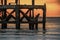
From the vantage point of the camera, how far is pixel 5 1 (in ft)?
54.5

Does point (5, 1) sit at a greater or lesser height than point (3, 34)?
greater

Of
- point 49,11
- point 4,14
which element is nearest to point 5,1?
point 4,14

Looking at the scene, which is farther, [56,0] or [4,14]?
[56,0]

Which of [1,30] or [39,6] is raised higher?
[39,6]

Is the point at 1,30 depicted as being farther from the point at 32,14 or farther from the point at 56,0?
the point at 56,0

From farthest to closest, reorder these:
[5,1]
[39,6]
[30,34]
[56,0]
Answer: [56,0], [5,1], [39,6], [30,34]

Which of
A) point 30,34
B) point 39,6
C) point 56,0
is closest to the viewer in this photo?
point 30,34

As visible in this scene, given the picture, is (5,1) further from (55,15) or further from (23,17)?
(55,15)

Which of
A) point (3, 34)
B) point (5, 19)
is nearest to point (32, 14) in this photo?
point (5, 19)

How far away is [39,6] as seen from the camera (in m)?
15.5

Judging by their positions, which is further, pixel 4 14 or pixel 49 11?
pixel 49 11

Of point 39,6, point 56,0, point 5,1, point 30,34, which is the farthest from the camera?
point 56,0

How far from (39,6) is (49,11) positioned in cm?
941

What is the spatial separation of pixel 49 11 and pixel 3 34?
36.2 ft
